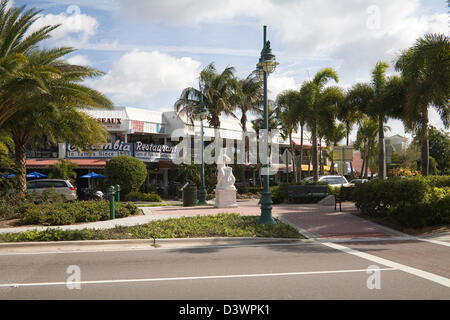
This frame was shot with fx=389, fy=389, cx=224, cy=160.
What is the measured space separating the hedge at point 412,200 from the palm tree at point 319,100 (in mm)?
10793

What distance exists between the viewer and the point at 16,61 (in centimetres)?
1193

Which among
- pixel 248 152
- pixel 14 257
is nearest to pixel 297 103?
pixel 248 152

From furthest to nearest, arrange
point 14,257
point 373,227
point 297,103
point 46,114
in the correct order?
point 297,103 < point 46,114 < point 373,227 < point 14,257

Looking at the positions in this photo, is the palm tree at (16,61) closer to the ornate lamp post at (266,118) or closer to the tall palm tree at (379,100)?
the ornate lamp post at (266,118)

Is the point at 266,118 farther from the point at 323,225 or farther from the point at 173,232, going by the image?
Result: the point at 173,232

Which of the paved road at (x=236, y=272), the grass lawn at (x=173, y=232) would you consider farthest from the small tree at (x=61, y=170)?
the paved road at (x=236, y=272)

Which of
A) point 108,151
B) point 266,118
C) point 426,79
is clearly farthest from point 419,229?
point 108,151

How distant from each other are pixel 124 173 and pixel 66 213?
12948 millimetres

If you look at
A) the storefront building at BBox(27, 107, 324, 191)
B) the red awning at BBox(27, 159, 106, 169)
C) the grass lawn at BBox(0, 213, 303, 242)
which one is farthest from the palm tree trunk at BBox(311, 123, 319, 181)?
the red awning at BBox(27, 159, 106, 169)

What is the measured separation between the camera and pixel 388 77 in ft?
72.6

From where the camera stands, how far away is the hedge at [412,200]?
10812mm

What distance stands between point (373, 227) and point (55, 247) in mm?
8648

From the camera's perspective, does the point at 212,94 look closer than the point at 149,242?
No
